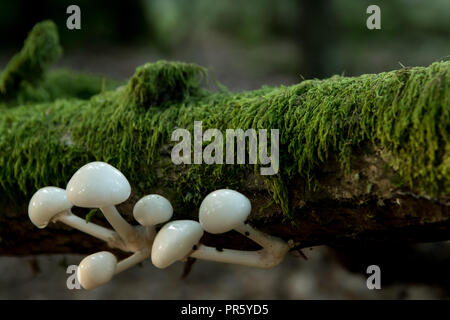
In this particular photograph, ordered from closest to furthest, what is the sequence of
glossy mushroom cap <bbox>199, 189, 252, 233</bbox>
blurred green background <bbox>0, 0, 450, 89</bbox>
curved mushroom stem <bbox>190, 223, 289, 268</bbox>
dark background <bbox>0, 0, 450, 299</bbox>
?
glossy mushroom cap <bbox>199, 189, 252, 233</bbox>
curved mushroom stem <bbox>190, 223, 289, 268</bbox>
dark background <bbox>0, 0, 450, 299</bbox>
blurred green background <bbox>0, 0, 450, 89</bbox>

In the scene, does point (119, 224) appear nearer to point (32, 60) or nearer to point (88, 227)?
point (88, 227)

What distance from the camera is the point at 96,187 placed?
1444 mm

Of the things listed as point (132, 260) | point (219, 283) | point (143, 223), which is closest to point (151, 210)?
point (143, 223)

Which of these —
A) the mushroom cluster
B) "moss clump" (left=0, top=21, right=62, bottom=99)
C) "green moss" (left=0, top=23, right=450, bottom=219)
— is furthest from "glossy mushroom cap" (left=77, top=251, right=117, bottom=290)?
"moss clump" (left=0, top=21, right=62, bottom=99)

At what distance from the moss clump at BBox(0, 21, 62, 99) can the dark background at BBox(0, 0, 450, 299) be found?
1.31 metres

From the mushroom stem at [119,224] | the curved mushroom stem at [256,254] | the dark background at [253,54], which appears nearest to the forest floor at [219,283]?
the dark background at [253,54]

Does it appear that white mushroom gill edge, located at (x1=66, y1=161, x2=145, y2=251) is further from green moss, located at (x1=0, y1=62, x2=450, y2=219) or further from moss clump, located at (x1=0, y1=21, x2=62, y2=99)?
moss clump, located at (x1=0, y1=21, x2=62, y2=99)

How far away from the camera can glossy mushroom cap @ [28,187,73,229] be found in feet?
5.32

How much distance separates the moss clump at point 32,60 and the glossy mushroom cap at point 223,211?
6.47 feet

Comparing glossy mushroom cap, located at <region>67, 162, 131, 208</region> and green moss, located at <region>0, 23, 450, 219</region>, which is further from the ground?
green moss, located at <region>0, 23, 450, 219</region>

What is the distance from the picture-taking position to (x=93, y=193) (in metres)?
1.44

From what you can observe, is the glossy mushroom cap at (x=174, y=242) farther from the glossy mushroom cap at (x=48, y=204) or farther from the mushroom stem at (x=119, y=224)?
the glossy mushroom cap at (x=48, y=204)

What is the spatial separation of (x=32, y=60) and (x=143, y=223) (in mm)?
1844
